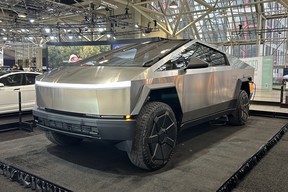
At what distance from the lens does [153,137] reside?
2467 millimetres

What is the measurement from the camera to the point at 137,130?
7.68ft

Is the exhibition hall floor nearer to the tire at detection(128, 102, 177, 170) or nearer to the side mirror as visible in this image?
the tire at detection(128, 102, 177, 170)

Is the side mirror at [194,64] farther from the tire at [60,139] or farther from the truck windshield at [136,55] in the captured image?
the tire at [60,139]

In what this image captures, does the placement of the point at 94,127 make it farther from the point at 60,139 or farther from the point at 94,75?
the point at 60,139

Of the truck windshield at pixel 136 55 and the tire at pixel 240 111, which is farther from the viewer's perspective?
the tire at pixel 240 111

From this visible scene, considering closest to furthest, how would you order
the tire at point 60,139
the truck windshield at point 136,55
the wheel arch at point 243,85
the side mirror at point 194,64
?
the truck windshield at point 136,55
the side mirror at point 194,64
the tire at point 60,139
the wheel arch at point 243,85

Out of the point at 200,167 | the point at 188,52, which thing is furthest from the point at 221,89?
the point at 200,167

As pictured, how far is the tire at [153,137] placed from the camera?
7.75 ft

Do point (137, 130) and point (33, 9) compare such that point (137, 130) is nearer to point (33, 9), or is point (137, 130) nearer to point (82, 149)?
point (82, 149)

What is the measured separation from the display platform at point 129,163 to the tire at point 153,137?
0.12 m

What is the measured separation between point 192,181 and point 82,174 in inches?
39.4

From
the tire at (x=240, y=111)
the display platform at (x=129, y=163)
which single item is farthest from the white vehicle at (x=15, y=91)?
the tire at (x=240, y=111)

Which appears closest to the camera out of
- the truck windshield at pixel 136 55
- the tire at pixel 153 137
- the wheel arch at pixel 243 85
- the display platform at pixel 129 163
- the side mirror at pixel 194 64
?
the display platform at pixel 129 163

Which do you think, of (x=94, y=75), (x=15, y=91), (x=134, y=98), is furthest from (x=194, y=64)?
(x=15, y=91)
